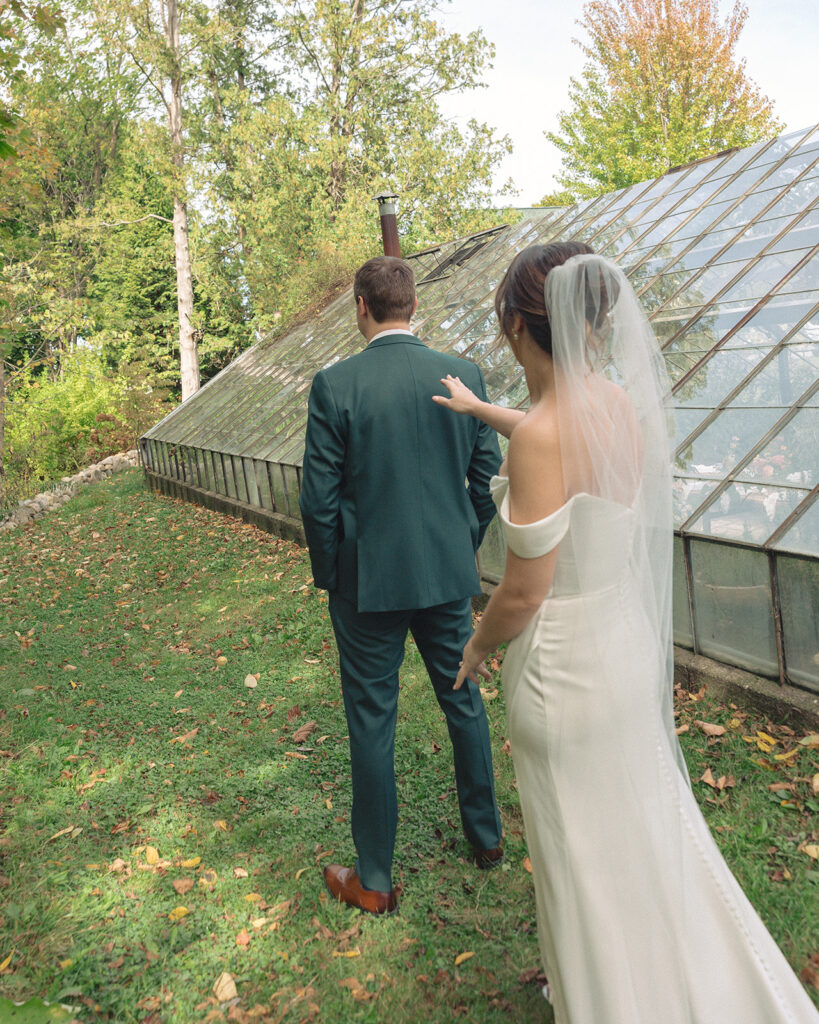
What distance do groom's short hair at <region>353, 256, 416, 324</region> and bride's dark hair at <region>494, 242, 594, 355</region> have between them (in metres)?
0.92

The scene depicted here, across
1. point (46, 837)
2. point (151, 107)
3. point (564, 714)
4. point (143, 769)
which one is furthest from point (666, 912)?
point (151, 107)

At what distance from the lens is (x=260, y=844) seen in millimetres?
3943

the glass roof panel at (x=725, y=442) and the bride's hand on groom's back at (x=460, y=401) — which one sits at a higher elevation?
the bride's hand on groom's back at (x=460, y=401)

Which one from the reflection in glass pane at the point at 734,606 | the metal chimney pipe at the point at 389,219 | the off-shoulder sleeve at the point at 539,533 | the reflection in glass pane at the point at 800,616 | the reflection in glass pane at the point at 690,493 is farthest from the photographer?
the metal chimney pipe at the point at 389,219

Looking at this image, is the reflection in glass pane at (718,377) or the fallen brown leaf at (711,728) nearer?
the fallen brown leaf at (711,728)

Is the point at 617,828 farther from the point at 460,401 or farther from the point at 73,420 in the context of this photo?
the point at 73,420

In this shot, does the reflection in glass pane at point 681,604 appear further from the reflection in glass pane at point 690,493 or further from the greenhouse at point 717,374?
the reflection in glass pane at point 690,493

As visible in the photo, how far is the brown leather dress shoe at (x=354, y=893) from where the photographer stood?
3.27 meters

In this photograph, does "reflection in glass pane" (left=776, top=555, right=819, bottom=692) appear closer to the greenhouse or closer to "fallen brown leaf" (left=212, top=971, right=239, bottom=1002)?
the greenhouse

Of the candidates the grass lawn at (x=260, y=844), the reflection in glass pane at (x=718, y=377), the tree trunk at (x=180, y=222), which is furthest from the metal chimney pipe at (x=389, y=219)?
the tree trunk at (x=180, y=222)

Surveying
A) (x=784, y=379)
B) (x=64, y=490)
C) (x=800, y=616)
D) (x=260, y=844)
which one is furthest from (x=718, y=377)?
(x=64, y=490)

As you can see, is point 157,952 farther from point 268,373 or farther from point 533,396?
point 268,373

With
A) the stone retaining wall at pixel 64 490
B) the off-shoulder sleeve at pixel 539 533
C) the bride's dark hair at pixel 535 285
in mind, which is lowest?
the stone retaining wall at pixel 64 490

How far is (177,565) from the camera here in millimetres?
10234
